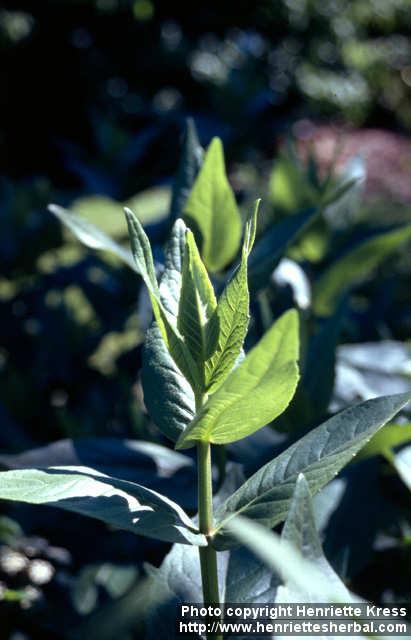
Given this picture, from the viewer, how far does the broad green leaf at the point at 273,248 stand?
942mm

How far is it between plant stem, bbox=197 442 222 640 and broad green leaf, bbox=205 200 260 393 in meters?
0.07

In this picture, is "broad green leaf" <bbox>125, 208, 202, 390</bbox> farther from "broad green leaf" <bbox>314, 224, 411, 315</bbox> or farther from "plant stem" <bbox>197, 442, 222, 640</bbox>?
"broad green leaf" <bbox>314, 224, 411, 315</bbox>

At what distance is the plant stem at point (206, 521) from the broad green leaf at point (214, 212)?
0.39 metres

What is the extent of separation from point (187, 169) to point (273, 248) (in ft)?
0.54

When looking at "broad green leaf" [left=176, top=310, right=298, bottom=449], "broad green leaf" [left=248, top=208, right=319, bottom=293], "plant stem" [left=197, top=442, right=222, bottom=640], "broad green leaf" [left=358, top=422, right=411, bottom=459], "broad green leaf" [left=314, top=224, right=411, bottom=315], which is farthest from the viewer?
"broad green leaf" [left=314, top=224, right=411, bottom=315]

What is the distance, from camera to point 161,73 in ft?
22.5

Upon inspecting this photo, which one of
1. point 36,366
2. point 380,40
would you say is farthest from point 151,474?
point 380,40

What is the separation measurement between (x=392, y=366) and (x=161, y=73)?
614 cm

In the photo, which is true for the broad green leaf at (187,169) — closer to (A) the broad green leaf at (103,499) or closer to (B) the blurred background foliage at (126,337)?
(B) the blurred background foliage at (126,337)

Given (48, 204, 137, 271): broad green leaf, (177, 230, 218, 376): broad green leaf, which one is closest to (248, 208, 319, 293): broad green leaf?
(48, 204, 137, 271): broad green leaf

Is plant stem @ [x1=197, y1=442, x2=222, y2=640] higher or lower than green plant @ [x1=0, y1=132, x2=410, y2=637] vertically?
lower

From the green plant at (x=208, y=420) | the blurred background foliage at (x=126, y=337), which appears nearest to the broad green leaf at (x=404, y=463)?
the blurred background foliage at (x=126, y=337)

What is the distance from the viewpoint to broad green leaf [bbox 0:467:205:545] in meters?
0.64

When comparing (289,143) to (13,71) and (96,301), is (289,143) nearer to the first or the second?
(96,301)
